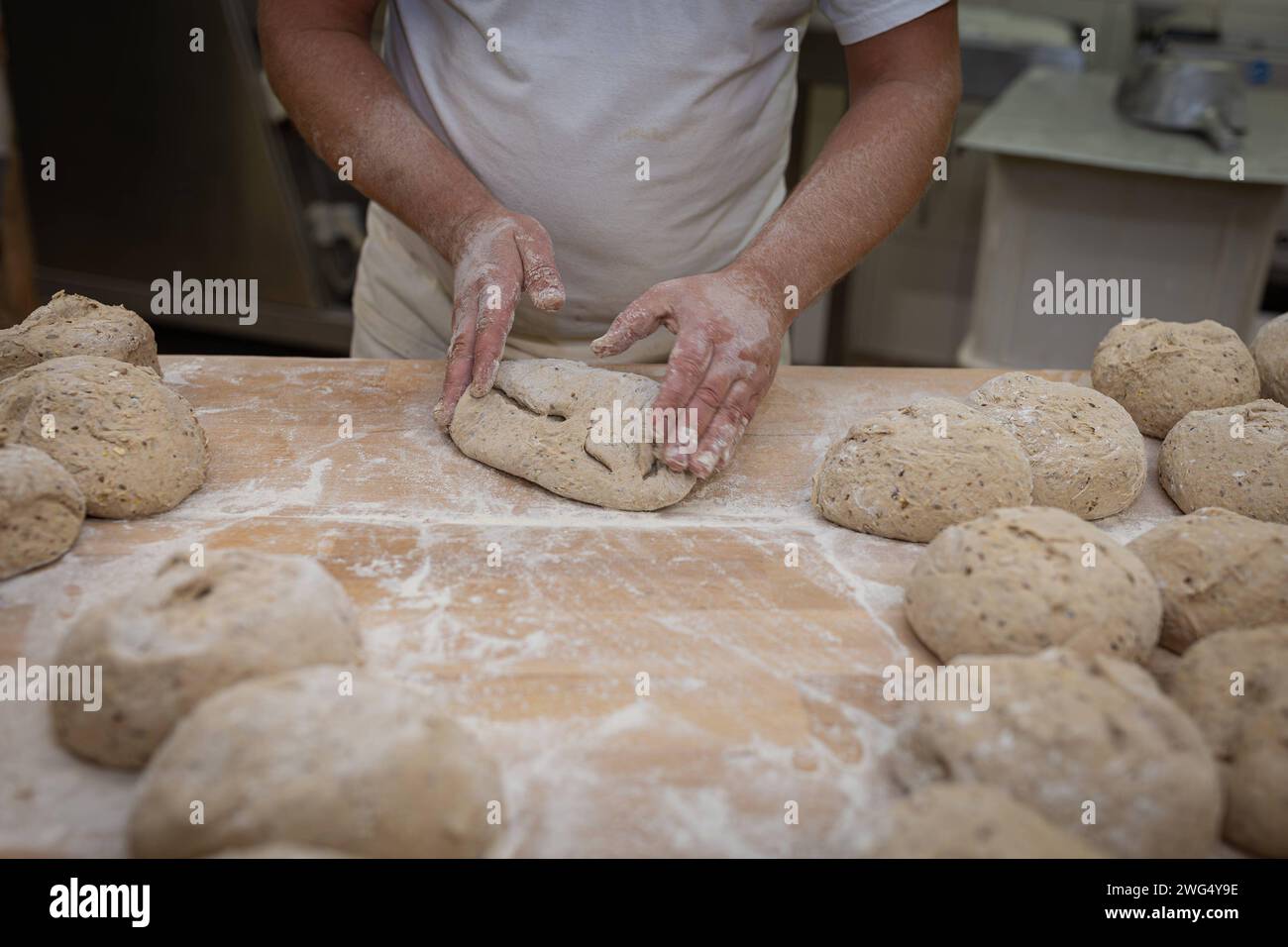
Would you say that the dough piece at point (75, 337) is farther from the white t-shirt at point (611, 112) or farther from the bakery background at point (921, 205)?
the bakery background at point (921, 205)

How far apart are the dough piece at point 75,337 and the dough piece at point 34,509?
44cm

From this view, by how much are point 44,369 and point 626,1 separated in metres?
1.26

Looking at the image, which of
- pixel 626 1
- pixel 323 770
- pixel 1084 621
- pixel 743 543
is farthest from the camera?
pixel 626 1

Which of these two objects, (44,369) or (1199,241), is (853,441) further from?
(1199,241)

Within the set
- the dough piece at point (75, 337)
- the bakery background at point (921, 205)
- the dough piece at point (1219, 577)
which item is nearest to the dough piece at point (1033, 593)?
the dough piece at point (1219, 577)

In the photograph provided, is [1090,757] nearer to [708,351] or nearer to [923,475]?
[923,475]

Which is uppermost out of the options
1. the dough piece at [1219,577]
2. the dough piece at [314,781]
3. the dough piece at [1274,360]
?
the dough piece at [1274,360]

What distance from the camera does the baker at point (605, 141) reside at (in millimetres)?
2018

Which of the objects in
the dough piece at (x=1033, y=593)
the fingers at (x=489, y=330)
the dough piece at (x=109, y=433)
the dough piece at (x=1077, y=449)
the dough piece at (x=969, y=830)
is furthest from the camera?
the fingers at (x=489, y=330)

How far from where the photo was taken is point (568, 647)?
4.85 feet

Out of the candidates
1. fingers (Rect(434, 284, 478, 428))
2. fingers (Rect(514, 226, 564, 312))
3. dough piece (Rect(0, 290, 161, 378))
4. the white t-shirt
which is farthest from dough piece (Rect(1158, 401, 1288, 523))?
dough piece (Rect(0, 290, 161, 378))

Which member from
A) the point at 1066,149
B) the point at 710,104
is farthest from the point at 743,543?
the point at 1066,149

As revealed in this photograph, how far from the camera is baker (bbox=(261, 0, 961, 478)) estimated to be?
6.62 feet

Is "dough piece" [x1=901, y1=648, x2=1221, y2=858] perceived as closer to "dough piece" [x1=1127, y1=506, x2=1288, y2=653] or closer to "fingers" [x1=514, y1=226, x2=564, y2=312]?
"dough piece" [x1=1127, y1=506, x2=1288, y2=653]
